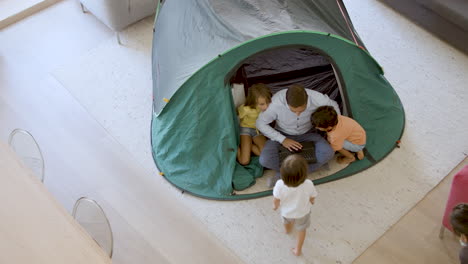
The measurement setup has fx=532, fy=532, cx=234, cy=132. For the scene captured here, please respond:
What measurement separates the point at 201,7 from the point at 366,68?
1082 millimetres

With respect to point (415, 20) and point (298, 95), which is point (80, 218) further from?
point (415, 20)

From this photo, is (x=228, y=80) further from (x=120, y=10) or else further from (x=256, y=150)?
(x=120, y=10)

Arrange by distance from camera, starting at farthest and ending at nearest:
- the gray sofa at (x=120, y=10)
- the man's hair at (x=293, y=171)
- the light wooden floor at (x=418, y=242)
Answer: the gray sofa at (x=120, y=10) → the light wooden floor at (x=418, y=242) → the man's hair at (x=293, y=171)

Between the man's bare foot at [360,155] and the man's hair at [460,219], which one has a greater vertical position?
the man's hair at [460,219]

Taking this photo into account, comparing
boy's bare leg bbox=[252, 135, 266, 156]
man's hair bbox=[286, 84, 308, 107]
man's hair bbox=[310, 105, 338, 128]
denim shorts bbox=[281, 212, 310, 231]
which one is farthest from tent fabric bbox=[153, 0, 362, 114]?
denim shorts bbox=[281, 212, 310, 231]

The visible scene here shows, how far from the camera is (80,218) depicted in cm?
238

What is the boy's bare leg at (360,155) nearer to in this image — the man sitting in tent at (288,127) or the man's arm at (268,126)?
the man sitting in tent at (288,127)

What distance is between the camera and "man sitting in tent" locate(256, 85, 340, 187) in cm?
319

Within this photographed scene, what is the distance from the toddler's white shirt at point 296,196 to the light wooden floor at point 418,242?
20.2 inches

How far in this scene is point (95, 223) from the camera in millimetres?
2324

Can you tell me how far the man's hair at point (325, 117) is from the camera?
10.0ft

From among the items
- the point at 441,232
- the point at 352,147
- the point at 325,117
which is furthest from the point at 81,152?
the point at 441,232

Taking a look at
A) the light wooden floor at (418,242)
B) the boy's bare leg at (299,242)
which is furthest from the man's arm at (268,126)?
the light wooden floor at (418,242)

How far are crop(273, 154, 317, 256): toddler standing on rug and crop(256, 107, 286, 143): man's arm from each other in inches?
19.5
